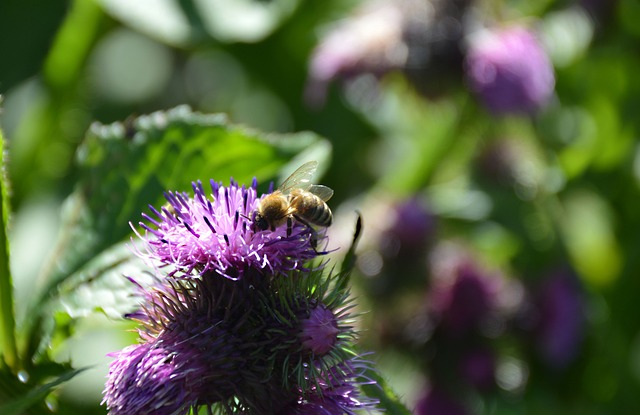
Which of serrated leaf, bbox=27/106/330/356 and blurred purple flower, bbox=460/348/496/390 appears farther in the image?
blurred purple flower, bbox=460/348/496/390

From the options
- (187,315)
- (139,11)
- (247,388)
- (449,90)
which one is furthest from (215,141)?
(449,90)

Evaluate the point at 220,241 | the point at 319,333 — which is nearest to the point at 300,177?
the point at 220,241

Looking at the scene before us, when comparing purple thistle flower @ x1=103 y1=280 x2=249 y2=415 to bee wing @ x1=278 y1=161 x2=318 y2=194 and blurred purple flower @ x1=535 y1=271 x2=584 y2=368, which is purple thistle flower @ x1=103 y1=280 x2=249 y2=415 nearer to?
bee wing @ x1=278 y1=161 x2=318 y2=194

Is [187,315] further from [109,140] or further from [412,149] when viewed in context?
[412,149]

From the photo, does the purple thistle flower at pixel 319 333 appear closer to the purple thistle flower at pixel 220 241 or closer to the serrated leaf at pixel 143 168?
the purple thistle flower at pixel 220 241


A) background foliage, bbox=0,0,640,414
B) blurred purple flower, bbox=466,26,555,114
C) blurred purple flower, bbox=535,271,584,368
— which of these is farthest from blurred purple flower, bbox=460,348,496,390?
blurred purple flower, bbox=466,26,555,114

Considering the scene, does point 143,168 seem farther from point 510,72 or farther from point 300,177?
point 510,72
